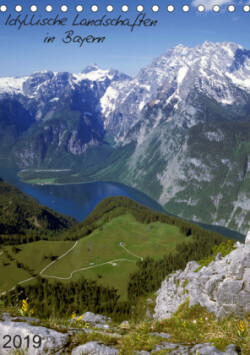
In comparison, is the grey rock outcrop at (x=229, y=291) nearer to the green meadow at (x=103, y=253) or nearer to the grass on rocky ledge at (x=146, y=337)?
the grass on rocky ledge at (x=146, y=337)

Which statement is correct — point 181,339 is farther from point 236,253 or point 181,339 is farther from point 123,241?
point 123,241

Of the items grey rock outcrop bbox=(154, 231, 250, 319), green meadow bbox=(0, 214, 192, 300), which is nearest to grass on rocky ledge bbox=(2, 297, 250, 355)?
grey rock outcrop bbox=(154, 231, 250, 319)

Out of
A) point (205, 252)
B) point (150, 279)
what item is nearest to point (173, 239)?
point (205, 252)

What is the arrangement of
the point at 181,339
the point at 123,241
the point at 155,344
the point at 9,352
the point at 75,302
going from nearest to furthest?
the point at 9,352
the point at 155,344
the point at 181,339
the point at 75,302
the point at 123,241

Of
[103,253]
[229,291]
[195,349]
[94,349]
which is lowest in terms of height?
[103,253]

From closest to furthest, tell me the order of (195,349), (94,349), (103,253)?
(94,349)
(195,349)
(103,253)

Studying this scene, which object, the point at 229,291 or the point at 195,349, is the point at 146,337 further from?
the point at 229,291

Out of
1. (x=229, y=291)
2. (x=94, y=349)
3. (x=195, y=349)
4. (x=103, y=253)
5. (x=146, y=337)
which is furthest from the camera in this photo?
(x=103, y=253)

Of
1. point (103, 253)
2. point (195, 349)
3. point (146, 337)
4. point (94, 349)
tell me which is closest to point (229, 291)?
point (195, 349)
